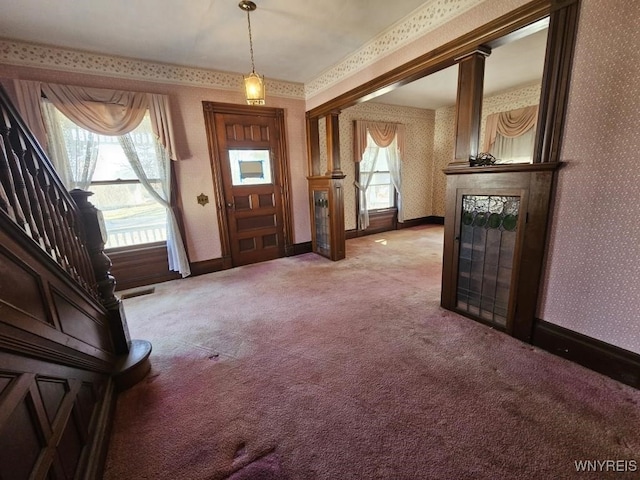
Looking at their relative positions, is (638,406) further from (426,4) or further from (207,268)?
(207,268)

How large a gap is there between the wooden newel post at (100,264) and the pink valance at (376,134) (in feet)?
14.8

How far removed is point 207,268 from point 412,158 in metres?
4.91


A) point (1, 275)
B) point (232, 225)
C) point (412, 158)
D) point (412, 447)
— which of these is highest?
point (412, 158)

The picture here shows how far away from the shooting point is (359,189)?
5.71 m

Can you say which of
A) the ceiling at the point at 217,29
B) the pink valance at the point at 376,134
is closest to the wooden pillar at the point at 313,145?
the ceiling at the point at 217,29

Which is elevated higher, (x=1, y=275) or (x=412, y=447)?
(x=1, y=275)

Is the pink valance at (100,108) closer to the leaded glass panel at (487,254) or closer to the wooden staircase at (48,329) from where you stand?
the wooden staircase at (48,329)

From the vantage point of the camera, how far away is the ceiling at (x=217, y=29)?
2.28m

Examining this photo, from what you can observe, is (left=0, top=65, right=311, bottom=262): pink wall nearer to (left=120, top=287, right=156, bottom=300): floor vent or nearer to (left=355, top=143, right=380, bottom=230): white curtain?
(left=120, top=287, right=156, bottom=300): floor vent

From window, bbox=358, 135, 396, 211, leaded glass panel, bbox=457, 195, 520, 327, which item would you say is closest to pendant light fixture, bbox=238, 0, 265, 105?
leaded glass panel, bbox=457, 195, 520, 327

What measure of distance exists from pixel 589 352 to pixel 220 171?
4.13 m

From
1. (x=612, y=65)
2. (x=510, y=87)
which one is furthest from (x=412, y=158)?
(x=612, y=65)

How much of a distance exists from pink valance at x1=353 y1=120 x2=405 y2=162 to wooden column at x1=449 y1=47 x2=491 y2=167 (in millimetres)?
3231

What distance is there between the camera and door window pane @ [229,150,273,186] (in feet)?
13.2
